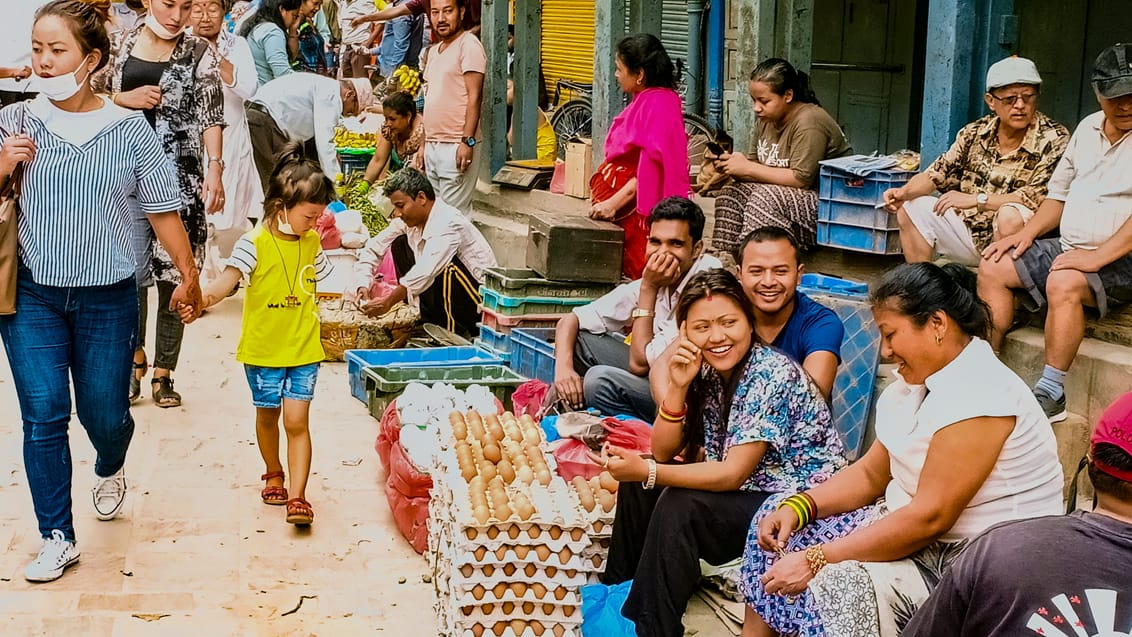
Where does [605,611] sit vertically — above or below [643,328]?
below

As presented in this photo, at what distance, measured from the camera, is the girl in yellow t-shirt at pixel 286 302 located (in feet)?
20.1

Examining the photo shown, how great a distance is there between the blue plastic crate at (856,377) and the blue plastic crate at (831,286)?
0.19 metres

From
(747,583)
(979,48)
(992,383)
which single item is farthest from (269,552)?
(979,48)

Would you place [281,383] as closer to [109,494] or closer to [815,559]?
[109,494]

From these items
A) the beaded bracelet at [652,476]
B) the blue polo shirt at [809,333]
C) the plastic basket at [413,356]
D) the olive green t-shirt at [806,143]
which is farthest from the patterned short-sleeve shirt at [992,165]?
the plastic basket at [413,356]

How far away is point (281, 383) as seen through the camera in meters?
6.27

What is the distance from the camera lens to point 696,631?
5055 millimetres

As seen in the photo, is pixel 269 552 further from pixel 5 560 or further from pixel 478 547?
pixel 478 547

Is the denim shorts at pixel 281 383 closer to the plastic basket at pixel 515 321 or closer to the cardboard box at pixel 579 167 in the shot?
the plastic basket at pixel 515 321

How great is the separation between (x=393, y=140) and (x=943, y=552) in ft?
28.9

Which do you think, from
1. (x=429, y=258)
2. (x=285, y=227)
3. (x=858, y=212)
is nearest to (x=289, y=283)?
(x=285, y=227)

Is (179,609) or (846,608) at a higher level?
(846,608)

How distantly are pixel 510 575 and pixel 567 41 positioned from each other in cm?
1173

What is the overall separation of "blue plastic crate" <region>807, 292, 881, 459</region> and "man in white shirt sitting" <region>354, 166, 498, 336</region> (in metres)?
3.17
